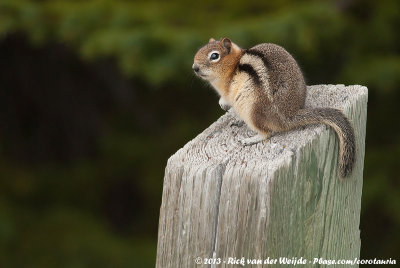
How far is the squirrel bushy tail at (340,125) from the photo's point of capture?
2309 millimetres

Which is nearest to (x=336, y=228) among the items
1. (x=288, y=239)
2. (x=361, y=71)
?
(x=288, y=239)

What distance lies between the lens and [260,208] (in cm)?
192

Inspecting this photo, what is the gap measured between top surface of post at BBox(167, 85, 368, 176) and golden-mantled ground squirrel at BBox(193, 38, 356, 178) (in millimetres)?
63

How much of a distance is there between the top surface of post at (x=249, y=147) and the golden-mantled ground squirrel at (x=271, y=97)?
6cm

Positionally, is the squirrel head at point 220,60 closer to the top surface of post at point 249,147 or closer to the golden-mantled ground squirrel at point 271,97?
the golden-mantled ground squirrel at point 271,97

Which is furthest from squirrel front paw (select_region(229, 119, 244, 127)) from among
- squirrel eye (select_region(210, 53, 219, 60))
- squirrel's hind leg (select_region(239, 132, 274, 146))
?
squirrel eye (select_region(210, 53, 219, 60))

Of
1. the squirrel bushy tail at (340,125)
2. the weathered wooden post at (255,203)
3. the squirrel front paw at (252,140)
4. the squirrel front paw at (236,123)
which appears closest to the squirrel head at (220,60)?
the squirrel front paw at (236,123)

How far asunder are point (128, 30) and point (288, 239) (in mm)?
3740

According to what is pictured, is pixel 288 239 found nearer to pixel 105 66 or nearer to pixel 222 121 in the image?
pixel 222 121

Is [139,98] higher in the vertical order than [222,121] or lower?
higher

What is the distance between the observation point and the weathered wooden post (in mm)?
1938

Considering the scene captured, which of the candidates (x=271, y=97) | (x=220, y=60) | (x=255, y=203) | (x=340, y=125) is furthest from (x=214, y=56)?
(x=255, y=203)

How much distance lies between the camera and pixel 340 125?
7.95ft

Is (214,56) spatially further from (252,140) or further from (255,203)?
(255,203)
